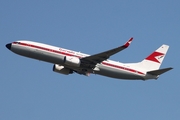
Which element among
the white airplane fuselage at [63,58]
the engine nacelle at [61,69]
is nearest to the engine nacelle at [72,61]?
the white airplane fuselage at [63,58]

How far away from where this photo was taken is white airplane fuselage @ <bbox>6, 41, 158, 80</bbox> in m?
64.4

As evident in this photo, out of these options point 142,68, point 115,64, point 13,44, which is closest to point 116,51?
point 115,64

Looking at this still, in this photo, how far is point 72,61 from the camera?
64.8 metres

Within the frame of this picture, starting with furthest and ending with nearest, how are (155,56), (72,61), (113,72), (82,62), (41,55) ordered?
1. (155,56)
2. (113,72)
3. (82,62)
4. (72,61)
5. (41,55)

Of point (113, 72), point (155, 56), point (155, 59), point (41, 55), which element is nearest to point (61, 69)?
point (41, 55)

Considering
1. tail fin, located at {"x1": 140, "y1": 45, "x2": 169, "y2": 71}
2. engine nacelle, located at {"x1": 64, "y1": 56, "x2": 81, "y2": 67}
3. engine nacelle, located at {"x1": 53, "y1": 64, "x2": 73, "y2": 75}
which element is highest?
tail fin, located at {"x1": 140, "y1": 45, "x2": 169, "y2": 71}

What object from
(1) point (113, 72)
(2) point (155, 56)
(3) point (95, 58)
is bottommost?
(1) point (113, 72)

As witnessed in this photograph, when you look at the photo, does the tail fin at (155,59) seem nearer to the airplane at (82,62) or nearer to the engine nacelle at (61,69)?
the airplane at (82,62)

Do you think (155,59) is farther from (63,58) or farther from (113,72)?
(63,58)

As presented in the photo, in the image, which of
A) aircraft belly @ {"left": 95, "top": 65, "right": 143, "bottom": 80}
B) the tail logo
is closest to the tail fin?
the tail logo

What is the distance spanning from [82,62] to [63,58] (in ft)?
9.97

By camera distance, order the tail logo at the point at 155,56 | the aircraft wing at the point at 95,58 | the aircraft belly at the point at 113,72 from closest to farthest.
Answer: the aircraft wing at the point at 95,58, the aircraft belly at the point at 113,72, the tail logo at the point at 155,56

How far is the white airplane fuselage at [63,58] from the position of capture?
64375 millimetres

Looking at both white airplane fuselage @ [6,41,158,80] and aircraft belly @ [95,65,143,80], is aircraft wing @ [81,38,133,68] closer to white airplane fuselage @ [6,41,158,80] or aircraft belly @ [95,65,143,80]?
white airplane fuselage @ [6,41,158,80]
